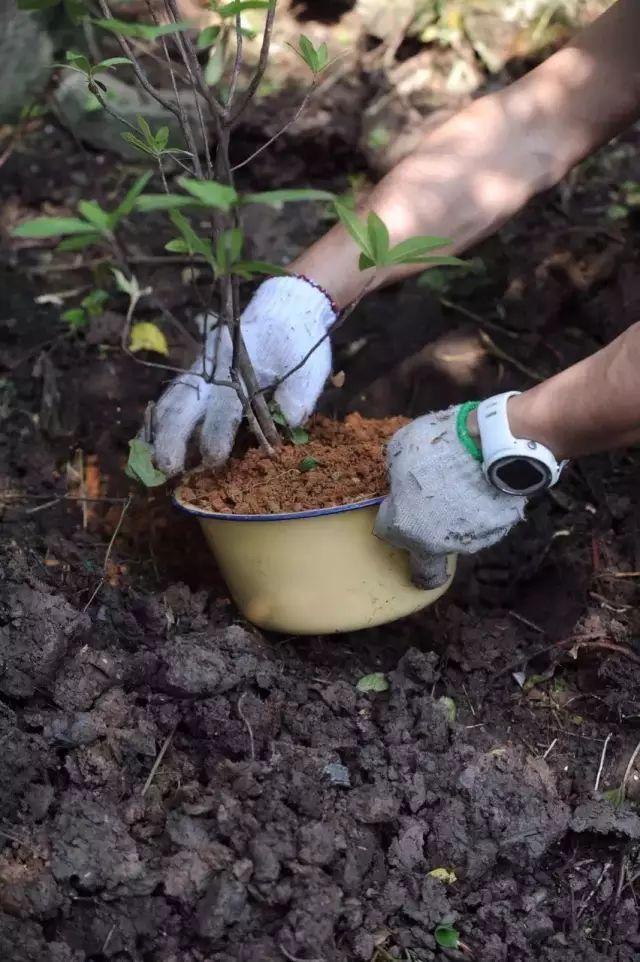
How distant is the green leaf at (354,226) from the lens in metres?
1.17

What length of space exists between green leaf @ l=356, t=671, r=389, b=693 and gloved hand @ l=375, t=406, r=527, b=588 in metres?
0.27

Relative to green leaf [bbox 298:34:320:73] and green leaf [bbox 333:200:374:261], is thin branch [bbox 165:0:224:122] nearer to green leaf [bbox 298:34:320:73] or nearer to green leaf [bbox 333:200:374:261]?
green leaf [bbox 298:34:320:73]

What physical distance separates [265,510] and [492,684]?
21.4 inches

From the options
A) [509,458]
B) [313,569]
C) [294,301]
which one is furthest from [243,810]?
[294,301]

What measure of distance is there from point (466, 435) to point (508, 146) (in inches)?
28.2

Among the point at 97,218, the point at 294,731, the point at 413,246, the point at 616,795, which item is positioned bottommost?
the point at 616,795

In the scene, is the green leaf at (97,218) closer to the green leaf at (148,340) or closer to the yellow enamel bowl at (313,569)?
the yellow enamel bowl at (313,569)

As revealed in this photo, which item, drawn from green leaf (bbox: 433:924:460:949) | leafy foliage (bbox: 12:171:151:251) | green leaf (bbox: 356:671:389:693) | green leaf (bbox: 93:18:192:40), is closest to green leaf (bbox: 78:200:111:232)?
leafy foliage (bbox: 12:171:151:251)

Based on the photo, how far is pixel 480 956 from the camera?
4.27 feet

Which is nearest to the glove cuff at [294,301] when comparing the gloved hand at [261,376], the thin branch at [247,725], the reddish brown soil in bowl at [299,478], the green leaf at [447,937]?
the gloved hand at [261,376]

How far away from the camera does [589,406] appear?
4.73 ft

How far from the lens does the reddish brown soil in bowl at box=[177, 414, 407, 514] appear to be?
158cm

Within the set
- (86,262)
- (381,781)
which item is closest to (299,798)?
(381,781)

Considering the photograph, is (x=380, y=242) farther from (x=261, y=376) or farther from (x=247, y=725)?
(x=247, y=725)
